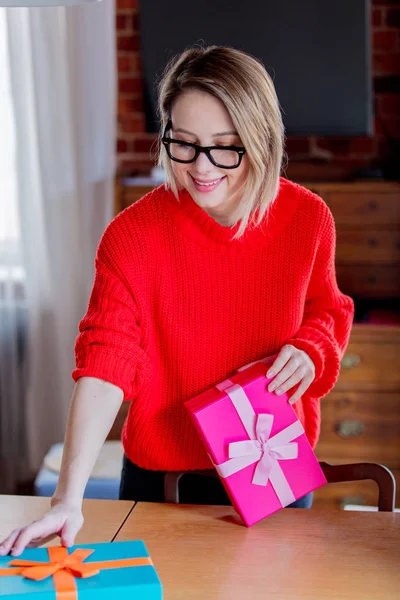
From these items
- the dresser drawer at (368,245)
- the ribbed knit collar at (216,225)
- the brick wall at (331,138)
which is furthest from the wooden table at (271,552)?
the brick wall at (331,138)

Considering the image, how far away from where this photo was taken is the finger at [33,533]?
1290 mm

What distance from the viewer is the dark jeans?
5.74 ft

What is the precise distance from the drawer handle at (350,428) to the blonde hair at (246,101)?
1754mm

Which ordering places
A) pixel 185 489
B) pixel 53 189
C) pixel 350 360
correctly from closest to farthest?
pixel 185 489, pixel 53 189, pixel 350 360

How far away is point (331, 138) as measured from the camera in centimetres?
366

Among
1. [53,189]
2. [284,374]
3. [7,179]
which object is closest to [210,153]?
[284,374]

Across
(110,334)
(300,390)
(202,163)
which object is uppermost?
(202,163)

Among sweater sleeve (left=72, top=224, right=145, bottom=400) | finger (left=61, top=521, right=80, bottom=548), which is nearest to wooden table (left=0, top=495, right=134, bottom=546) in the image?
finger (left=61, top=521, right=80, bottom=548)

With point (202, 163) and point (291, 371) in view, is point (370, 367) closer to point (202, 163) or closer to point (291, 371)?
point (291, 371)

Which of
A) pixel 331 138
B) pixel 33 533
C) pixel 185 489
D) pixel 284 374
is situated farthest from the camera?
pixel 331 138

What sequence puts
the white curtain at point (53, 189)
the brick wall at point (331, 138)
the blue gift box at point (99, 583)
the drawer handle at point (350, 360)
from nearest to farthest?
the blue gift box at point (99, 583), the white curtain at point (53, 189), the drawer handle at point (350, 360), the brick wall at point (331, 138)

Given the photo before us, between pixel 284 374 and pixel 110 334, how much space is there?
31cm

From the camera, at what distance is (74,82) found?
3227 millimetres

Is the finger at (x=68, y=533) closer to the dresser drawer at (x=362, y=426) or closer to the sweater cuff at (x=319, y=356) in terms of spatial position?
the sweater cuff at (x=319, y=356)
